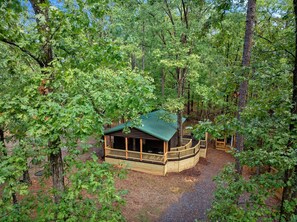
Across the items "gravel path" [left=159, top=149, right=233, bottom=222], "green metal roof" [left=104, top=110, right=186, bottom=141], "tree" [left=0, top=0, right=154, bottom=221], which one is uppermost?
"tree" [left=0, top=0, right=154, bottom=221]

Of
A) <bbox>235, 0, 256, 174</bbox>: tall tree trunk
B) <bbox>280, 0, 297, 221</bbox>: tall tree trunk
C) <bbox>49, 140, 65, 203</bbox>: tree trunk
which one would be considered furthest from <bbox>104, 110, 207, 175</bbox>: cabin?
<bbox>280, 0, 297, 221</bbox>: tall tree trunk

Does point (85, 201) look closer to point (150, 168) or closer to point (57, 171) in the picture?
point (57, 171)

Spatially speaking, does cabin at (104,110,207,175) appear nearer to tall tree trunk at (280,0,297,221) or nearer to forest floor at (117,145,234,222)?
forest floor at (117,145,234,222)

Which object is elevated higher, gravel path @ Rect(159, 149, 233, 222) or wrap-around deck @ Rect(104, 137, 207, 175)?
wrap-around deck @ Rect(104, 137, 207, 175)

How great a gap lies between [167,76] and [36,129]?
68.0 ft

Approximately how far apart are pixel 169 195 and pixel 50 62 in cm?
948

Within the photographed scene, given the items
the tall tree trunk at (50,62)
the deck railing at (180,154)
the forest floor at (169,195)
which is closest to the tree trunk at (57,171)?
the tall tree trunk at (50,62)

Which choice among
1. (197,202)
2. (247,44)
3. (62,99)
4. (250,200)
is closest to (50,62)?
(62,99)

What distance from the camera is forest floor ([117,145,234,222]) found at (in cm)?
925

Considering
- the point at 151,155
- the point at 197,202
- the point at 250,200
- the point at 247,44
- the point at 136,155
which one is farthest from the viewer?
the point at 136,155

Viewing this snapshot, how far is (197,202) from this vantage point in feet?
33.9

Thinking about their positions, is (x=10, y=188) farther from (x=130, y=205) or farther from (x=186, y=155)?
(x=186, y=155)

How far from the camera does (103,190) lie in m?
4.05

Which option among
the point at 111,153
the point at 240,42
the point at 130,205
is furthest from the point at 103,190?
the point at 240,42
